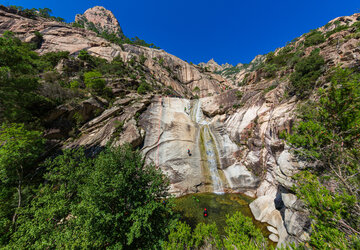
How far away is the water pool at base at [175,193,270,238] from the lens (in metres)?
11.0

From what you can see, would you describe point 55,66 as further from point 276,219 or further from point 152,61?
point 276,219

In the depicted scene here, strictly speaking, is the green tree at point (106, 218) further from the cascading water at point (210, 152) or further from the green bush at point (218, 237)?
the cascading water at point (210, 152)

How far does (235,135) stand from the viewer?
61.1 feet

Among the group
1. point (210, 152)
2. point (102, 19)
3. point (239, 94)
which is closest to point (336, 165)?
point (210, 152)

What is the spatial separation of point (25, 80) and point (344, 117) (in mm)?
24115

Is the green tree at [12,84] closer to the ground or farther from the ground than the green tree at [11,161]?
farther from the ground

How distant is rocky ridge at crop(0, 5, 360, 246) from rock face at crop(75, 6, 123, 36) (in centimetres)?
12406

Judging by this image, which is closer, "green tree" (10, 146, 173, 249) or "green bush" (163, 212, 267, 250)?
"green bush" (163, 212, 267, 250)

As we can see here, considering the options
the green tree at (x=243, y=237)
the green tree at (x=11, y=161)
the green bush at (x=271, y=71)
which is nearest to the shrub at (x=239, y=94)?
the green bush at (x=271, y=71)

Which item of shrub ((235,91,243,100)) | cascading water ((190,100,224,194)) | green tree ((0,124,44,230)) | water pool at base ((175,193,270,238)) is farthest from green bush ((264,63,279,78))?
green tree ((0,124,44,230))

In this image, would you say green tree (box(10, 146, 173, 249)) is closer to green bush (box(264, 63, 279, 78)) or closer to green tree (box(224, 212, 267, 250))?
green tree (box(224, 212, 267, 250))

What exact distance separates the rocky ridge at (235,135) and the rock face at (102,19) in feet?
407

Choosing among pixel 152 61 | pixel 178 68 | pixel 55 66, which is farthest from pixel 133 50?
pixel 55 66

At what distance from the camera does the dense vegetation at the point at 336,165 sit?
379cm
